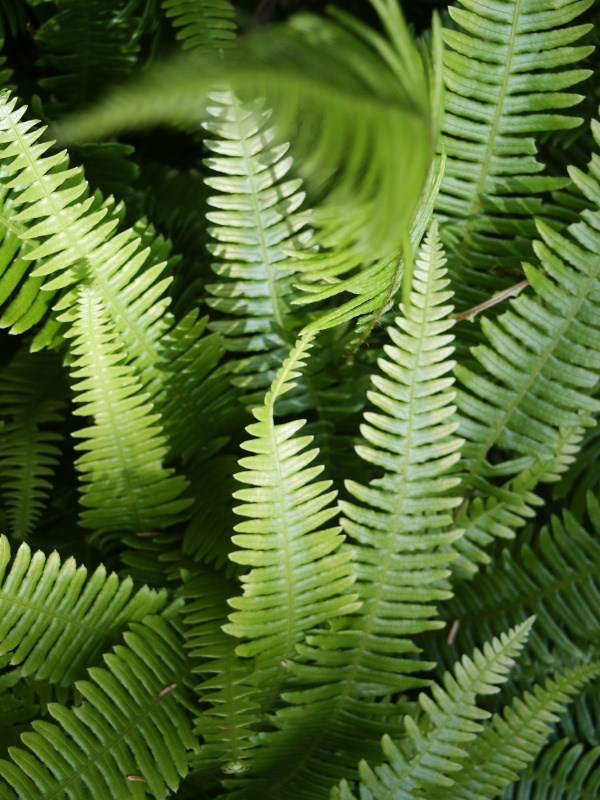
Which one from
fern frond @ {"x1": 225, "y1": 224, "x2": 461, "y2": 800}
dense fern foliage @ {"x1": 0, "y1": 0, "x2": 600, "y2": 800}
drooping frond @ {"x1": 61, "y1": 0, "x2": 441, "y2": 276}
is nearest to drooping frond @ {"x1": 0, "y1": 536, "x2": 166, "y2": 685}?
dense fern foliage @ {"x1": 0, "y1": 0, "x2": 600, "y2": 800}

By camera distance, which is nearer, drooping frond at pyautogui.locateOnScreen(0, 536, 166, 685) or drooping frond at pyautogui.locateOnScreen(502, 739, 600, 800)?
drooping frond at pyautogui.locateOnScreen(0, 536, 166, 685)

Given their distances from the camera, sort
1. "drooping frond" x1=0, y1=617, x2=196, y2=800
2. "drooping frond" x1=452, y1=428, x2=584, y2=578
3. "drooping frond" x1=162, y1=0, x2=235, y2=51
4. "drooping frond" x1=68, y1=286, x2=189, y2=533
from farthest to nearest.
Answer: "drooping frond" x1=162, y1=0, x2=235, y2=51, "drooping frond" x1=452, y1=428, x2=584, y2=578, "drooping frond" x1=68, y1=286, x2=189, y2=533, "drooping frond" x1=0, y1=617, x2=196, y2=800

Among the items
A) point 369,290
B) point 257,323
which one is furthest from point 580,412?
point 257,323

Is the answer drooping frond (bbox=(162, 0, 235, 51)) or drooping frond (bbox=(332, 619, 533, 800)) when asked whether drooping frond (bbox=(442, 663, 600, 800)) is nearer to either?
drooping frond (bbox=(332, 619, 533, 800))

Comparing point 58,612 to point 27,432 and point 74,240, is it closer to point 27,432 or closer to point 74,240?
point 27,432

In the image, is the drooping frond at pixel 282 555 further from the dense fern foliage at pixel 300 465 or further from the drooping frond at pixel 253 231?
the drooping frond at pixel 253 231

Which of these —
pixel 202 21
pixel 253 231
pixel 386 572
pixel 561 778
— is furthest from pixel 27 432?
pixel 561 778
